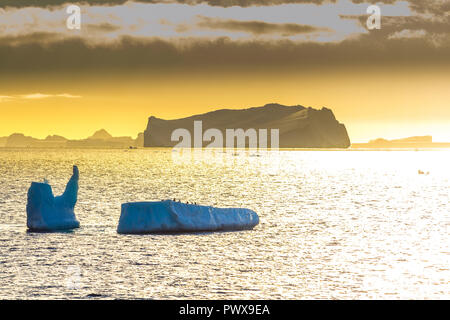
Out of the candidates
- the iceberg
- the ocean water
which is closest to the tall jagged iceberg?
the ocean water

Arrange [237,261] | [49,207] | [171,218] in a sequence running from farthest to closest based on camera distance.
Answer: [49,207], [171,218], [237,261]

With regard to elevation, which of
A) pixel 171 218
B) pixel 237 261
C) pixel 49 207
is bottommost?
pixel 237 261

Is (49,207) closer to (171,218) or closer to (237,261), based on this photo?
(171,218)

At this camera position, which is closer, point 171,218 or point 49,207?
point 171,218

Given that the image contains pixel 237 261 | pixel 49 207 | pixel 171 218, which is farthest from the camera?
pixel 49 207

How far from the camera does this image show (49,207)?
138ft

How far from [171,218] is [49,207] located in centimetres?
851

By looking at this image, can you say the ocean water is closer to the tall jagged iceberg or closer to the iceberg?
the iceberg

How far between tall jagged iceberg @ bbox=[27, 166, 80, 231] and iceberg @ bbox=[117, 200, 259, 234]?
403 cm

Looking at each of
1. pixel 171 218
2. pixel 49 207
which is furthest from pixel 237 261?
pixel 49 207
